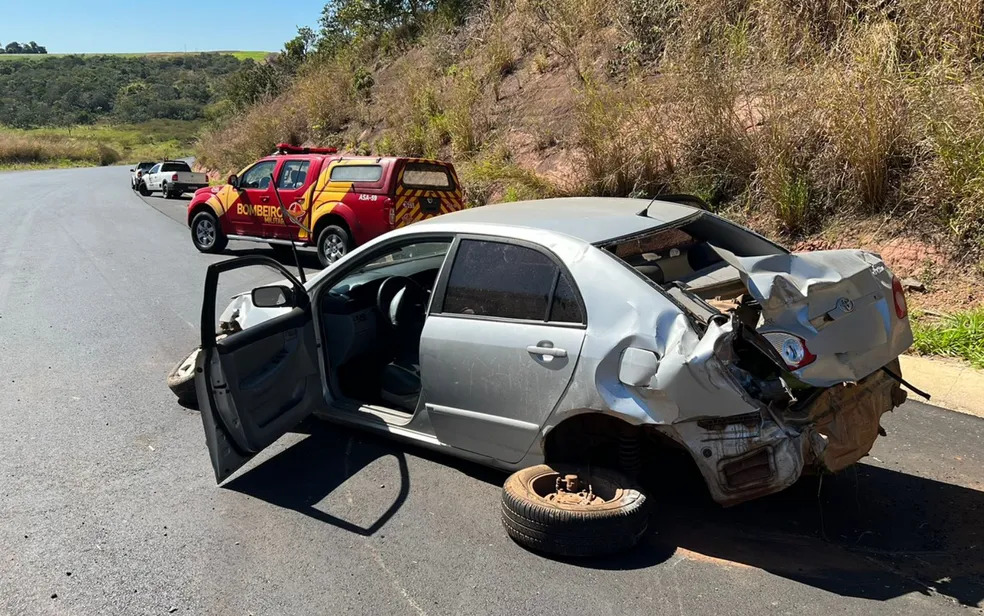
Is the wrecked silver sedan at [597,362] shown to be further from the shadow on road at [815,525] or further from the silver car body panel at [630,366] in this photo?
the shadow on road at [815,525]

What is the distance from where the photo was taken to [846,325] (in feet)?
11.3

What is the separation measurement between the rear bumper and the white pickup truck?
94.0 feet

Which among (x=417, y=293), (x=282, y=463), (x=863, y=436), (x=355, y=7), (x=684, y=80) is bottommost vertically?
(x=282, y=463)

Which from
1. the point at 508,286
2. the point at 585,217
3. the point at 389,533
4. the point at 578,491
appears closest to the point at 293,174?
the point at 585,217

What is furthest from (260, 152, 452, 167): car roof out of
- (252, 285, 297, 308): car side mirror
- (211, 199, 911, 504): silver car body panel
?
(211, 199, 911, 504): silver car body panel

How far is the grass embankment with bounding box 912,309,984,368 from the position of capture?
589 centimetres

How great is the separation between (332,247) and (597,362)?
9254mm

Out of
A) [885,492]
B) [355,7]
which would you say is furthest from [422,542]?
[355,7]

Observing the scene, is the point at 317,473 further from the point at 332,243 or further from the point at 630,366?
the point at 332,243

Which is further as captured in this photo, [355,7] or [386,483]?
[355,7]

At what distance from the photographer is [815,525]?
147 inches

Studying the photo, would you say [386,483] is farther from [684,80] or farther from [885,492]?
[684,80]

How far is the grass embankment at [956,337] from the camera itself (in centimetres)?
589

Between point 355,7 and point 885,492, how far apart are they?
2653cm
